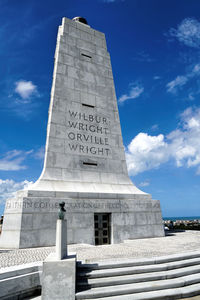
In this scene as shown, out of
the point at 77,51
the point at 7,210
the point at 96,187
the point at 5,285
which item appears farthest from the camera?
the point at 77,51

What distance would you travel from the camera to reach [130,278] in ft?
19.4

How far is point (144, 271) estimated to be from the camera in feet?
20.7

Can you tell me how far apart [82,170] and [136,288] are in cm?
838

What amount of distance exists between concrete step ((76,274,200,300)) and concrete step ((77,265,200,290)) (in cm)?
10

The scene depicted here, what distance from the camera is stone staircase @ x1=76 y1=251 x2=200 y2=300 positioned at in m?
5.42

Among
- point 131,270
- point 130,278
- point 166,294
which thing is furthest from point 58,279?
point 166,294

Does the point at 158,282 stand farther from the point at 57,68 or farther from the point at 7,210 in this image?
the point at 57,68

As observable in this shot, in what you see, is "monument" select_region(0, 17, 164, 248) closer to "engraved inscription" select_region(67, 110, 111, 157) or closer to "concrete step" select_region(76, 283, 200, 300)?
"engraved inscription" select_region(67, 110, 111, 157)

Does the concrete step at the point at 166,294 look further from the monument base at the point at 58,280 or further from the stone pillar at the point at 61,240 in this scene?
the stone pillar at the point at 61,240

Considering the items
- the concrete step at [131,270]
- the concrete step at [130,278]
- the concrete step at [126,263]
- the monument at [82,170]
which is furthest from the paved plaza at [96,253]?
the monument at [82,170]

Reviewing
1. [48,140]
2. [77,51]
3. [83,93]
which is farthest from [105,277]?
[77,51]

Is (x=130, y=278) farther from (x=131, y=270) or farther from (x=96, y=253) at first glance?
(x=96, y=253)

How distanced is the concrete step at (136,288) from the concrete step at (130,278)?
0.10 metres

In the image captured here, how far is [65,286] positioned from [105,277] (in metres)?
1.26
